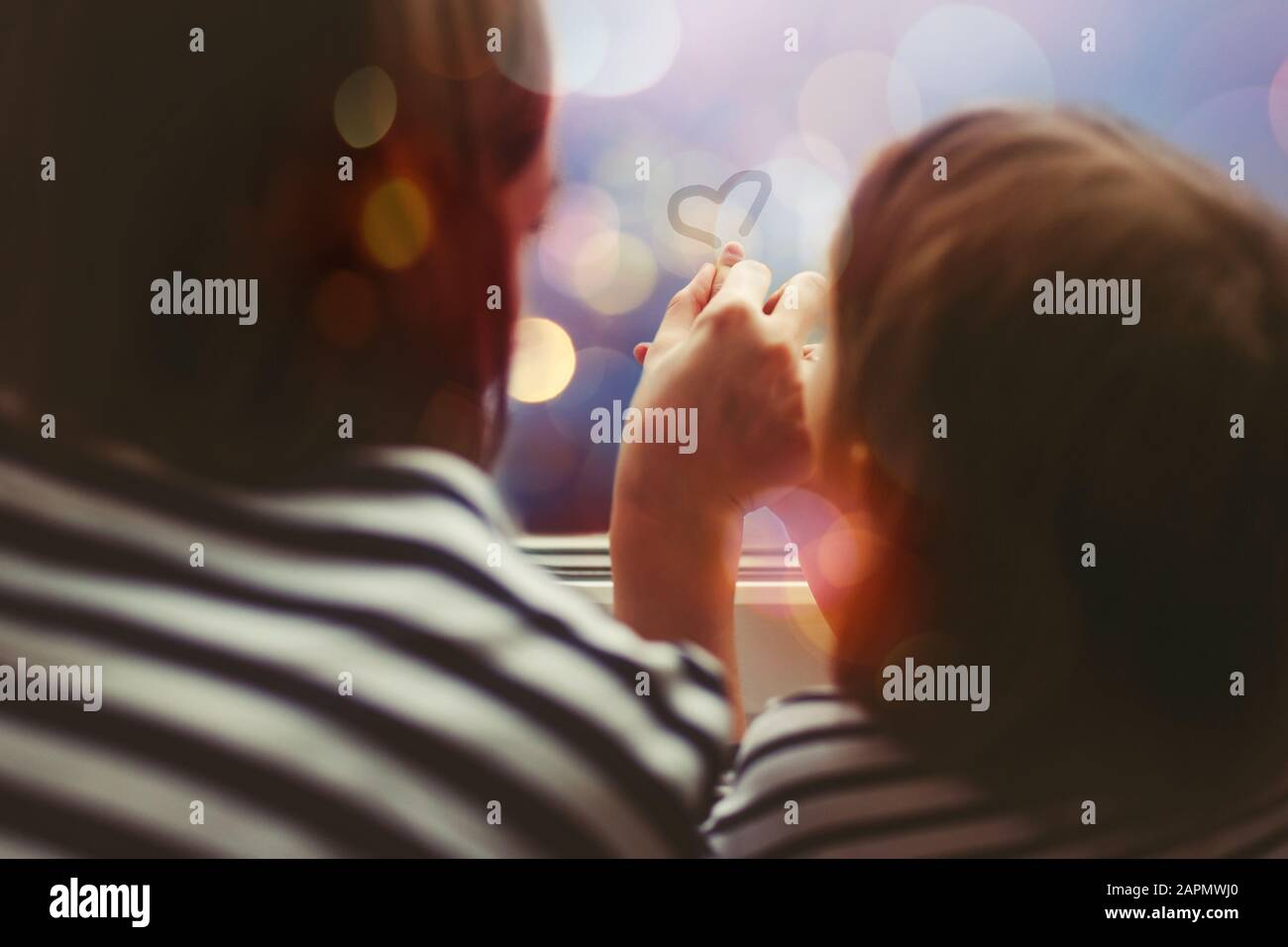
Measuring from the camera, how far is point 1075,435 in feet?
2.71

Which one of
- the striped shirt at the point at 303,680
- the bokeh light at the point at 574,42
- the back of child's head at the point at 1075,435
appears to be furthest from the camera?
the bokeh light at the point at 574,42

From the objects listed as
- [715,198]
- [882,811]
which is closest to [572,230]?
[715,198]

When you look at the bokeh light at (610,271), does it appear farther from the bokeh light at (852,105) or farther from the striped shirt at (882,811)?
the striped shirt at (882,811)

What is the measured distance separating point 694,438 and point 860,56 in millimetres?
493

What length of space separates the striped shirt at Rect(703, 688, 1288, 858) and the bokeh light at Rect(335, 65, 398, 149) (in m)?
0.75

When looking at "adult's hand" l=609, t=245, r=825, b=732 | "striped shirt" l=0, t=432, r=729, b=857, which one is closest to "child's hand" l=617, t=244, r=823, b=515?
"adult's hand" l=609, t=245, r=825, b=732

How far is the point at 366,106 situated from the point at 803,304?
1.68ft

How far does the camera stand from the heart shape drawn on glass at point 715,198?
3.13ft

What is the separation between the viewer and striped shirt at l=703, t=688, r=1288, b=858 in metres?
0.85

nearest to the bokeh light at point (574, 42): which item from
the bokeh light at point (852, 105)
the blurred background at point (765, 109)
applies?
the blurred background at point (765, 109)

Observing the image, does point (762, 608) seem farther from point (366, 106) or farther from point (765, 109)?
point (366, 106)

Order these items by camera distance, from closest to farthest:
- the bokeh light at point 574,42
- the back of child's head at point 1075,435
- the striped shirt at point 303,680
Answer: the striped shirt at point 303,680, the back of child's head at point 1075,435, the bokeh light at point 574,42

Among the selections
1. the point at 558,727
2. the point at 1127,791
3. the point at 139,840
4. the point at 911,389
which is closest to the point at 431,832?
the point at 558,727

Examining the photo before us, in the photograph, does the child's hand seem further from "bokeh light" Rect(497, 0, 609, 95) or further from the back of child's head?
"bokeh light" Rect(497, 0, 609, 95)
